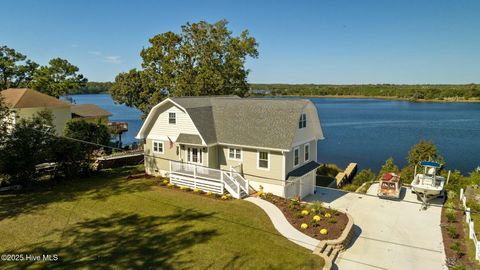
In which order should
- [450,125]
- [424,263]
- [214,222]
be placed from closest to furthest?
[424,263]
[214,222]
[450,125]

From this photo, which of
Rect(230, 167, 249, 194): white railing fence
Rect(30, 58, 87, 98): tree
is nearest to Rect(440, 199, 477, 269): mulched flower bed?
Rect(230, 167, 249, 194): white railing fence

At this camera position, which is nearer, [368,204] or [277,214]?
[277,214]

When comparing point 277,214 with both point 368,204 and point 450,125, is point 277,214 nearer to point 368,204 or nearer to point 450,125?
point 368,204

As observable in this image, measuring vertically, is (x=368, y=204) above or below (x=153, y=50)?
below

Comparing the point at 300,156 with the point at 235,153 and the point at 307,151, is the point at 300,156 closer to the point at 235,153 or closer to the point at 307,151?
the point at 307,151

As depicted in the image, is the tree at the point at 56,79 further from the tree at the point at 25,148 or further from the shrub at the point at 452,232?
the shrub at the point at 452,232

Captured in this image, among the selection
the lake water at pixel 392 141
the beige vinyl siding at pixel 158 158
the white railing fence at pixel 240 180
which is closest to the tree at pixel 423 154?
the lake water at pixel 392 141

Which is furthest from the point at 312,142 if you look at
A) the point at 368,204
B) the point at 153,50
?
the point at 153,50
